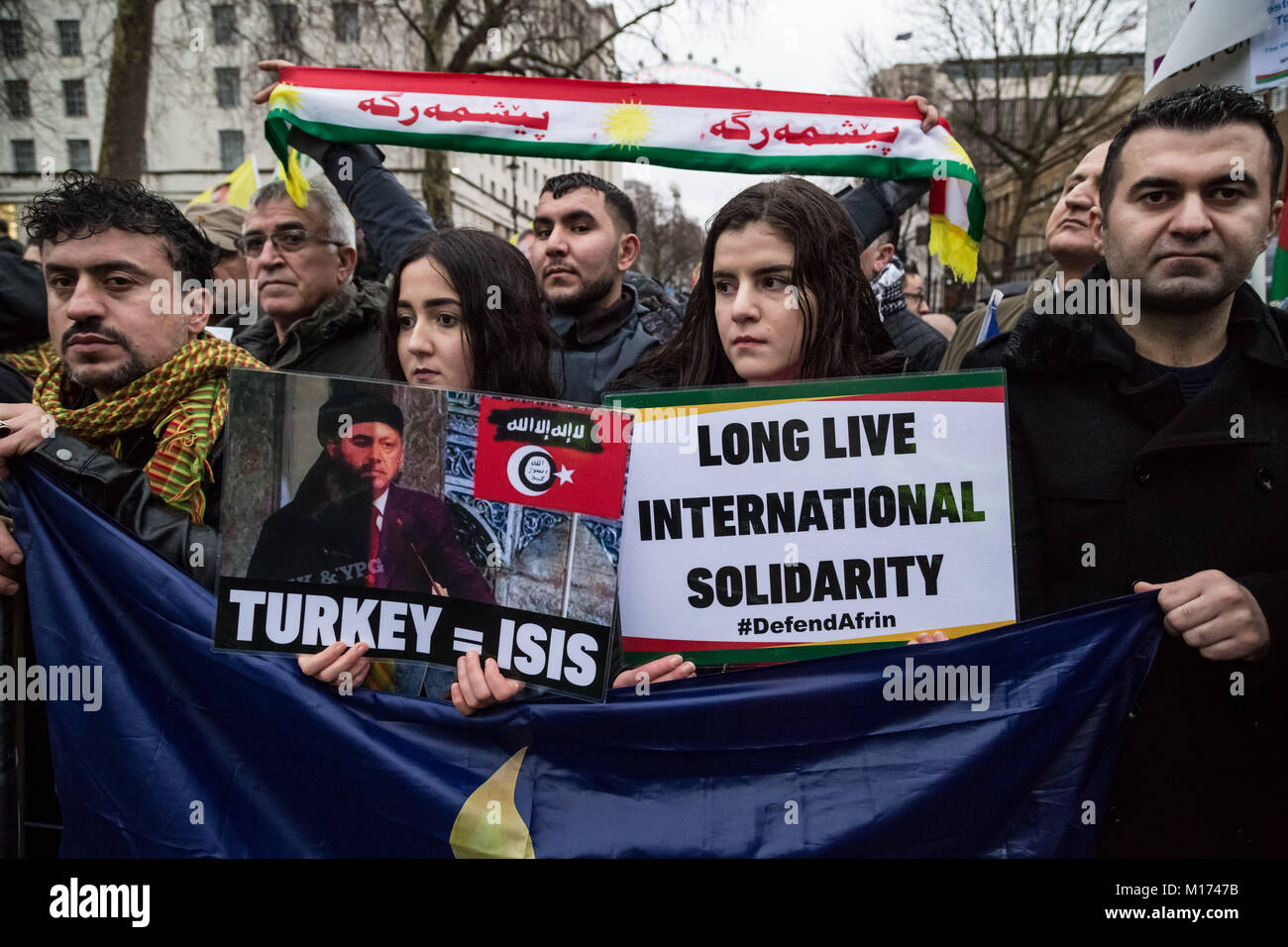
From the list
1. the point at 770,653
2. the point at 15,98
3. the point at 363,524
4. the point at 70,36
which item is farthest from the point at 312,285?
the point at 70,36

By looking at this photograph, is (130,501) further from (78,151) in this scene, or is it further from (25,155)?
(25,155)

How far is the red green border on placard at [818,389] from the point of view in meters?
2.00

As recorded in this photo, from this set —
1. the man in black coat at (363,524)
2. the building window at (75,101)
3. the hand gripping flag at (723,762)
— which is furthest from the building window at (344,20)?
the building window at (75,101)

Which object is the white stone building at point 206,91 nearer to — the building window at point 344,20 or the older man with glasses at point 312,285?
the building window at point 344,20

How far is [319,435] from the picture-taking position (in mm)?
1930

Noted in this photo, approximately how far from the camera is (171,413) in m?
2.40

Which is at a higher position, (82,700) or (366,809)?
(82,700)

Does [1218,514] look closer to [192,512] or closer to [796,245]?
[796,245]

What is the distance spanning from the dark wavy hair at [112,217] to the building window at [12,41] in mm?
13212

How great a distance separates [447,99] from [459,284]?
1.31 m

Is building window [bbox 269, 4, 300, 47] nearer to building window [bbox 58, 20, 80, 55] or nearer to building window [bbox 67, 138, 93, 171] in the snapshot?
building window [bbox 58, 20, 80, 55]

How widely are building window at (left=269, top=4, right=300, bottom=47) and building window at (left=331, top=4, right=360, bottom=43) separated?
0.68 meters

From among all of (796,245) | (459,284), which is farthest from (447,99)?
(796,245)

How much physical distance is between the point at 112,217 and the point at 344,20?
16209 mm
